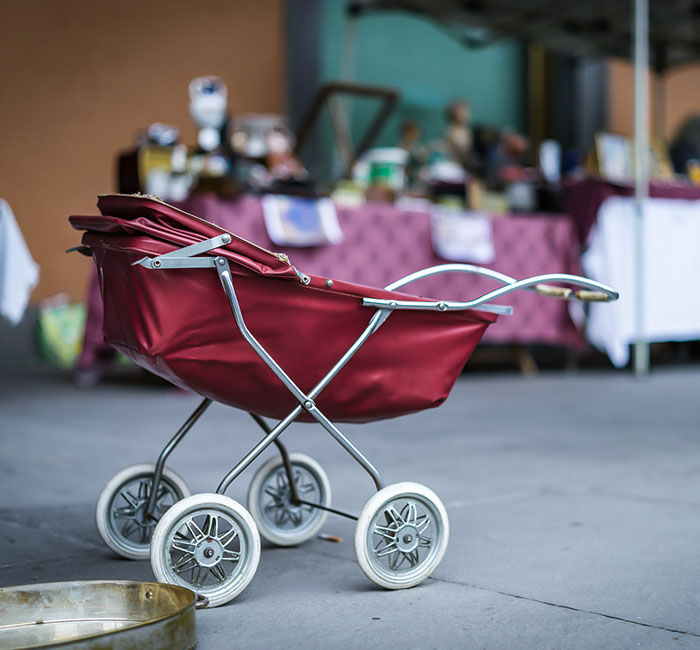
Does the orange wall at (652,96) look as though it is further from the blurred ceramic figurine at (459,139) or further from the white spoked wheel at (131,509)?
the white spoked wheel at (131,509)

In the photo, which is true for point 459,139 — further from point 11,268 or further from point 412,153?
point 11,268

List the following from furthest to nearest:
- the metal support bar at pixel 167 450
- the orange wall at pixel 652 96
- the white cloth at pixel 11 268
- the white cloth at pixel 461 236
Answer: the orange wall at pixel 652 96, the white cloth at pixel 461 236, the white cloth at pixel 11 268, the metal support bar at pixel 167 450

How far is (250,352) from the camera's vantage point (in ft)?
5.99

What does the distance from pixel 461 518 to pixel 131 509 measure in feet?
2.68

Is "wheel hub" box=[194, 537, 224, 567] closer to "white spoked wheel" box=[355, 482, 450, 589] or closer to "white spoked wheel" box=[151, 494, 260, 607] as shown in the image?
"white spoked wheel" box=[151, 494, 260, 607]

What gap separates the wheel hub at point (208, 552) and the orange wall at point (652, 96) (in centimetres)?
968

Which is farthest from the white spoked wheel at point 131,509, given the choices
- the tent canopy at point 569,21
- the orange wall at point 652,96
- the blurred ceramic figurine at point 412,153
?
the orange wall at point 652,96

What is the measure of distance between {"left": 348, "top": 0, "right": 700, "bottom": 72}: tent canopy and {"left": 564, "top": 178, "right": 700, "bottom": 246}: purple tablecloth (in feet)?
5.80

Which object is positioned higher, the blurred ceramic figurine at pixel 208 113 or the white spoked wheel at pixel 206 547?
the blurred ceramic figurine at pixel 208 113

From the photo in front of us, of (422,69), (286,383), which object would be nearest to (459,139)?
(422,69)

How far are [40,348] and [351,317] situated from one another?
5.52 m

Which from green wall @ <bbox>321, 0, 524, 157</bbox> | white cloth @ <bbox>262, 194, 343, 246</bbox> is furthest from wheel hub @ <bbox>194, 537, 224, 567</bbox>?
green wall @ <bbox>321, 0, 524, 157</bbox>

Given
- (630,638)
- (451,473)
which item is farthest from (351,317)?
(451,473)

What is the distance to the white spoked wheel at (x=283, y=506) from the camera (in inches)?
85.6
